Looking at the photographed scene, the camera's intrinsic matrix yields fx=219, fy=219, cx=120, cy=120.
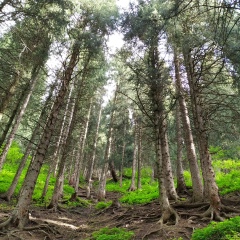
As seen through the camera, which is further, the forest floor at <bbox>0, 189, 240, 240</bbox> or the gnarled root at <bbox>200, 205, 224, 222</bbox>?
the gnarled root at <bbox>200, 205, 224, 222</bbox>

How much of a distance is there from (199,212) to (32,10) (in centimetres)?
860

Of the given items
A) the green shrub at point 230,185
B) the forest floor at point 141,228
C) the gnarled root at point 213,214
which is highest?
the green shrub at point 230,185

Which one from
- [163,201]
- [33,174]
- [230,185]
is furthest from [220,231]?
[230,185]

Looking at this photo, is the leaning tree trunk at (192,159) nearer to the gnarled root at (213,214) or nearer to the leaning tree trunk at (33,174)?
the gnarled root at (213,214)

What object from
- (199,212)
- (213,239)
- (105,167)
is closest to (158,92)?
(199,212)

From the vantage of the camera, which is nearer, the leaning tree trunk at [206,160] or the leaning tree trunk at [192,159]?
the leaning tree trunk at [206,160]

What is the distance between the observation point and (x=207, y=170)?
640cm

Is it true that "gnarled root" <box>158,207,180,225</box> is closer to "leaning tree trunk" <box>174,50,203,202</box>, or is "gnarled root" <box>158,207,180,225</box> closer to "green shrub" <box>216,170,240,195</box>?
"leaning tree trunk" <box>174,50,203,202</box>

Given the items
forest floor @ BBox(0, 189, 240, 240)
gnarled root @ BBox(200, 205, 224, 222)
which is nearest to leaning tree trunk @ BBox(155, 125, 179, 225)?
forest floor @ BBox(0, 189, 240, 240)

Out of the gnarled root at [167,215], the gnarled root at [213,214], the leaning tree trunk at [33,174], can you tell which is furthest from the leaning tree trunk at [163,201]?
the leaning tree trunk at [33,174]

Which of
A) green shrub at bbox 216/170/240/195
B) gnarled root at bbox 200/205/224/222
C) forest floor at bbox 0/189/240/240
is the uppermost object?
green shrub at bbox 216/170/240/195

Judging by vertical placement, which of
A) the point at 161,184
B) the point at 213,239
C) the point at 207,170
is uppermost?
the point at 207,170

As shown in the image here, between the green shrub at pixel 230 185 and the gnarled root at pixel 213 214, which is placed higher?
the green shrub at pixel 230 185

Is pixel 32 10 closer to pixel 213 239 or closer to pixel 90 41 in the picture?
pixel 90 41
